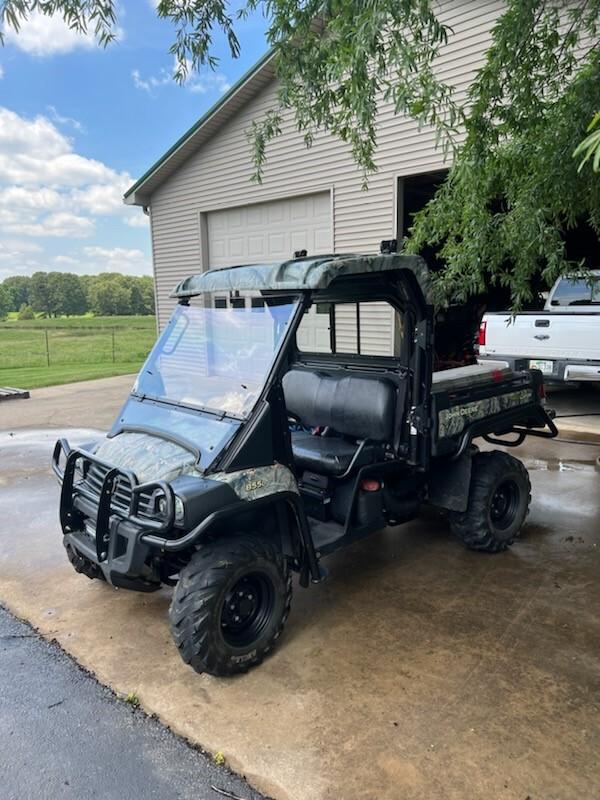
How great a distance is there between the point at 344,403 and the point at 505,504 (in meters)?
1.54

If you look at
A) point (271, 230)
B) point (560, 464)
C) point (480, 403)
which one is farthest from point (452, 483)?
point (271, 230)

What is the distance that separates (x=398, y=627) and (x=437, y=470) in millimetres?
1240

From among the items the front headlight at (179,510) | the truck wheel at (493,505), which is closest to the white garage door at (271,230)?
the truck wheel at (493,505)

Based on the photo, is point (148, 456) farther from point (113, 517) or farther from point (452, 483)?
point (452, 483)

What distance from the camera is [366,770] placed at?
2.25 m

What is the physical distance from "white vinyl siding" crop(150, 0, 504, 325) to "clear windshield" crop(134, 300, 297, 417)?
5.36 meters

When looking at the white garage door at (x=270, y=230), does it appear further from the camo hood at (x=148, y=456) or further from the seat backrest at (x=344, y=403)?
the camo hood at (x=148, y=456)

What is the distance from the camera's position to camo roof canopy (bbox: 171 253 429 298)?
2.87 meters

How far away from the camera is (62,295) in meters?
34.4

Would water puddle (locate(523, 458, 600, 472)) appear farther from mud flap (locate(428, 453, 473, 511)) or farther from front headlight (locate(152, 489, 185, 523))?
front headlight (locate(152, 489, 185, 523))

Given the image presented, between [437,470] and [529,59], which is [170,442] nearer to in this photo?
[437,470]

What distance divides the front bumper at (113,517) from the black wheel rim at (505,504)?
250 cm

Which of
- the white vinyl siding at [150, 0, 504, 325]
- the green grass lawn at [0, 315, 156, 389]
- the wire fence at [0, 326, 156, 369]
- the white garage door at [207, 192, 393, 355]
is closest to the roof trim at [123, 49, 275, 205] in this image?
the white vinyl siding at [150, 0, 504, 325]

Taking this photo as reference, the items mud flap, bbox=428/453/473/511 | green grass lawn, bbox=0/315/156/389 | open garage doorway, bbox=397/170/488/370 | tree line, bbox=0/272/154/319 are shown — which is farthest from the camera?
tree line, bbox=0/272/154/319
